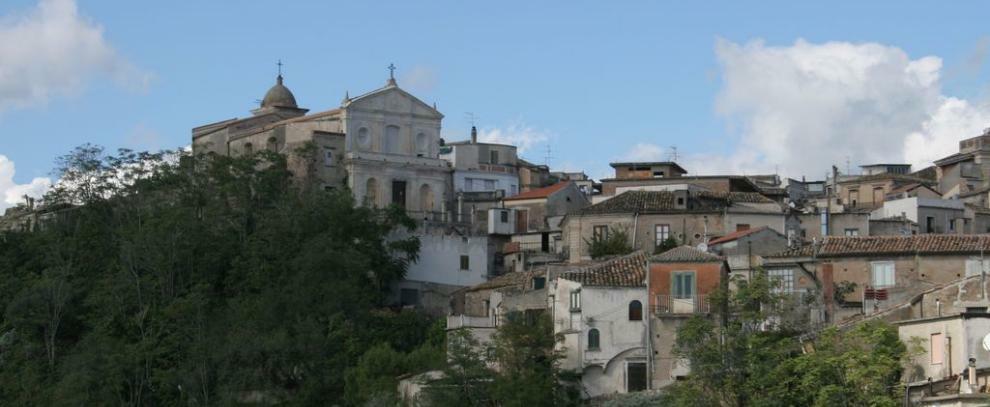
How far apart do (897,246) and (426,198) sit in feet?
94.0

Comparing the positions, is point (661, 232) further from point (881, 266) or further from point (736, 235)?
point (881, 266)

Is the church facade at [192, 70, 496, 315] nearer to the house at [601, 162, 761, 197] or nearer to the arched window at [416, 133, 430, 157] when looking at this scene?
the arched window at [416, 133, 430, 157]

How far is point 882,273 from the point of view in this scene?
5594 centimetres

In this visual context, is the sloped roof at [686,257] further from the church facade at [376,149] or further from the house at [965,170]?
the house at [965,170]

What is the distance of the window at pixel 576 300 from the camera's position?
54.7 meters

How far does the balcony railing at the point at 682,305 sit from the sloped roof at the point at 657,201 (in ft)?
52.1

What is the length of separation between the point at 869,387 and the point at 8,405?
34.5 m

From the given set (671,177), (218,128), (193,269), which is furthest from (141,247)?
(671,177)

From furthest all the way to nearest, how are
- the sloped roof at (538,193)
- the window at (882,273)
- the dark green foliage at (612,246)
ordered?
the sloped roof at (538,193)
the dark green foliage at (612,246)
the window at (882,273)

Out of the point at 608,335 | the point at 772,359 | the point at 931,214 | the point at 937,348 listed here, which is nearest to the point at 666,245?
the point at 931,214

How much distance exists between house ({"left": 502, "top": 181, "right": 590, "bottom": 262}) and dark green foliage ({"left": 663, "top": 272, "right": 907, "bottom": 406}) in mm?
23440

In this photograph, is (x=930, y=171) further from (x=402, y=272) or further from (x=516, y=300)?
(x=516, y=300)

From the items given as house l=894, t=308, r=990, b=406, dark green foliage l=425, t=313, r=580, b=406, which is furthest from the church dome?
house l=894, t=308, r=990, b=406

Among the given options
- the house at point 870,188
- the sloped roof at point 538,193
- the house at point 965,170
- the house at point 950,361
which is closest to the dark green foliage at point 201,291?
the sloped roof at point 538,193
